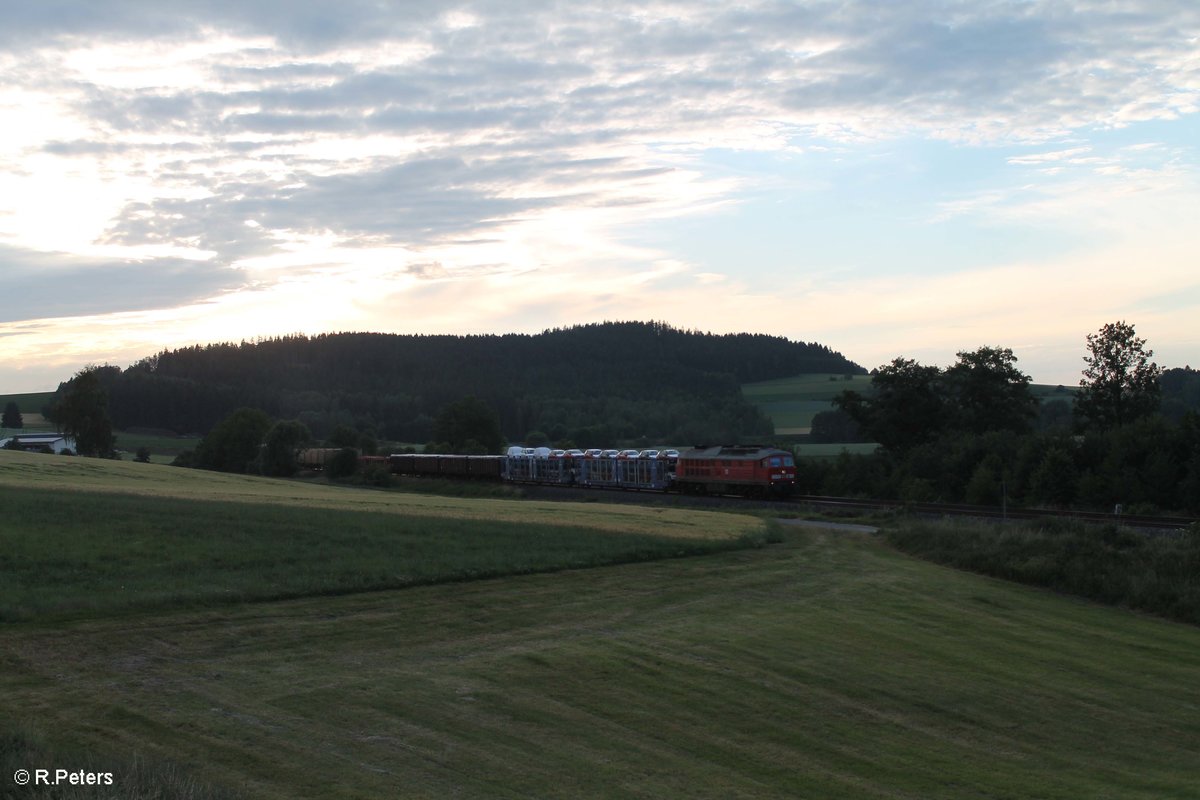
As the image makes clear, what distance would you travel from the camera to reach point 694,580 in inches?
1056

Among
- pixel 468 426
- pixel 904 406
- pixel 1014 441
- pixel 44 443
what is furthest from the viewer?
pixel 44 443

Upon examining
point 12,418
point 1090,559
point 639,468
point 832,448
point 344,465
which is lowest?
point 1090,559

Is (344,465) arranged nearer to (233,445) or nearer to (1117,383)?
(233,445)

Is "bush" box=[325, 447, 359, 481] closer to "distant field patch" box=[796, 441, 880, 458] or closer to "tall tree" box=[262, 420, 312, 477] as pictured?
"tall tree" box=[262, 420, 312, 477]

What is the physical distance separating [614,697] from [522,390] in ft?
547

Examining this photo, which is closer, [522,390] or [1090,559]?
[1090,559]

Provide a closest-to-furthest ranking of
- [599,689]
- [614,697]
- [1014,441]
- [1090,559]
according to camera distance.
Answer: [614,697] → [599,689] → [1090,559] → [1014,441]

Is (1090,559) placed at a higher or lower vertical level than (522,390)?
lower

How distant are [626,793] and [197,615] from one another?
33.4 feet

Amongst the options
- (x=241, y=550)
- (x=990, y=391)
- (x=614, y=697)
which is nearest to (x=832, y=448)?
(x=990, y=391)

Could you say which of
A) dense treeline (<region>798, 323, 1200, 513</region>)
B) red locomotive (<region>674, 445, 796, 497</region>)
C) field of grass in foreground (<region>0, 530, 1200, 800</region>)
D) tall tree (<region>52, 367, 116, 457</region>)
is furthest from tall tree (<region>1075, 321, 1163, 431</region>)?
tall tree (<region>52, 367, 116, 457</region>)

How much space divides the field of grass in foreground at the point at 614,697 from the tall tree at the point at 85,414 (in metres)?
108

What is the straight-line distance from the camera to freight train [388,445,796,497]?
58062 millimetres

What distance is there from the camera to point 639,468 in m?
70.2
